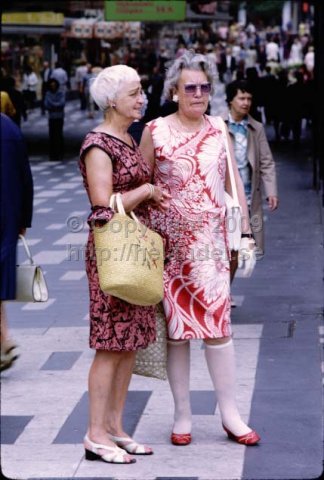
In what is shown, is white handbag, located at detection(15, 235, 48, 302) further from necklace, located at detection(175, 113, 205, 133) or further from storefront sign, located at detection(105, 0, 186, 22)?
storefront sign, located at detection(105, 0, 186, 22)

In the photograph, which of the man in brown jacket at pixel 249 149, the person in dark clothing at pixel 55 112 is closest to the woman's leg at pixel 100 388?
the man in brown jacket at pixel 249 149

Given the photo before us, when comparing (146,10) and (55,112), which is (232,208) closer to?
(55,112)

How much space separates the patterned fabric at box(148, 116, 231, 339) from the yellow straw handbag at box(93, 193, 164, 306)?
0.46 m

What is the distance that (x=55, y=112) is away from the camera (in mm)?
22812

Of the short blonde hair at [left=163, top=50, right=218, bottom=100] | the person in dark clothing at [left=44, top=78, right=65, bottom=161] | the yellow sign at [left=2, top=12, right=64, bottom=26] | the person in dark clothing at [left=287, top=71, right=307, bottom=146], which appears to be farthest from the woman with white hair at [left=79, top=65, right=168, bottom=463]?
the yellow sign at [left=2, top=12, right=64, bottom=26]

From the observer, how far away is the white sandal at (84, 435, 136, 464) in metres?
5.84

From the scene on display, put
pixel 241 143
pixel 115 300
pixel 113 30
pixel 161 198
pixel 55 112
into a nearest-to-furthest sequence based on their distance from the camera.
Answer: pixel 115 300 → pixel 161 198 → pixel 241 143 → pixel 55 112 → pixel 113 30

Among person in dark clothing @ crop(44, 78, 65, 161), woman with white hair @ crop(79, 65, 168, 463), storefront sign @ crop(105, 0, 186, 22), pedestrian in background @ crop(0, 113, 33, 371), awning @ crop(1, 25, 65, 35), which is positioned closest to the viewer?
pedestrian in background @ crop(0, 113, 33, 371)

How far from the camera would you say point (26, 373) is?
777 cm

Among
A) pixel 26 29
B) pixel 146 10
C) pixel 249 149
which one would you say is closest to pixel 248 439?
pixel 249 149

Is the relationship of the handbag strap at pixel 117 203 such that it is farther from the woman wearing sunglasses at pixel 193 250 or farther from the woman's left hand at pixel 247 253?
the woman's left hand at pixel 247 253

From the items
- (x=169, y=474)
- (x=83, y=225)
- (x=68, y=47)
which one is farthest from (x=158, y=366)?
(x=68, y=47)

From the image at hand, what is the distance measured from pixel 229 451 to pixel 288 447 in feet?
0.93

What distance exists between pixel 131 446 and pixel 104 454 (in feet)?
0.60
